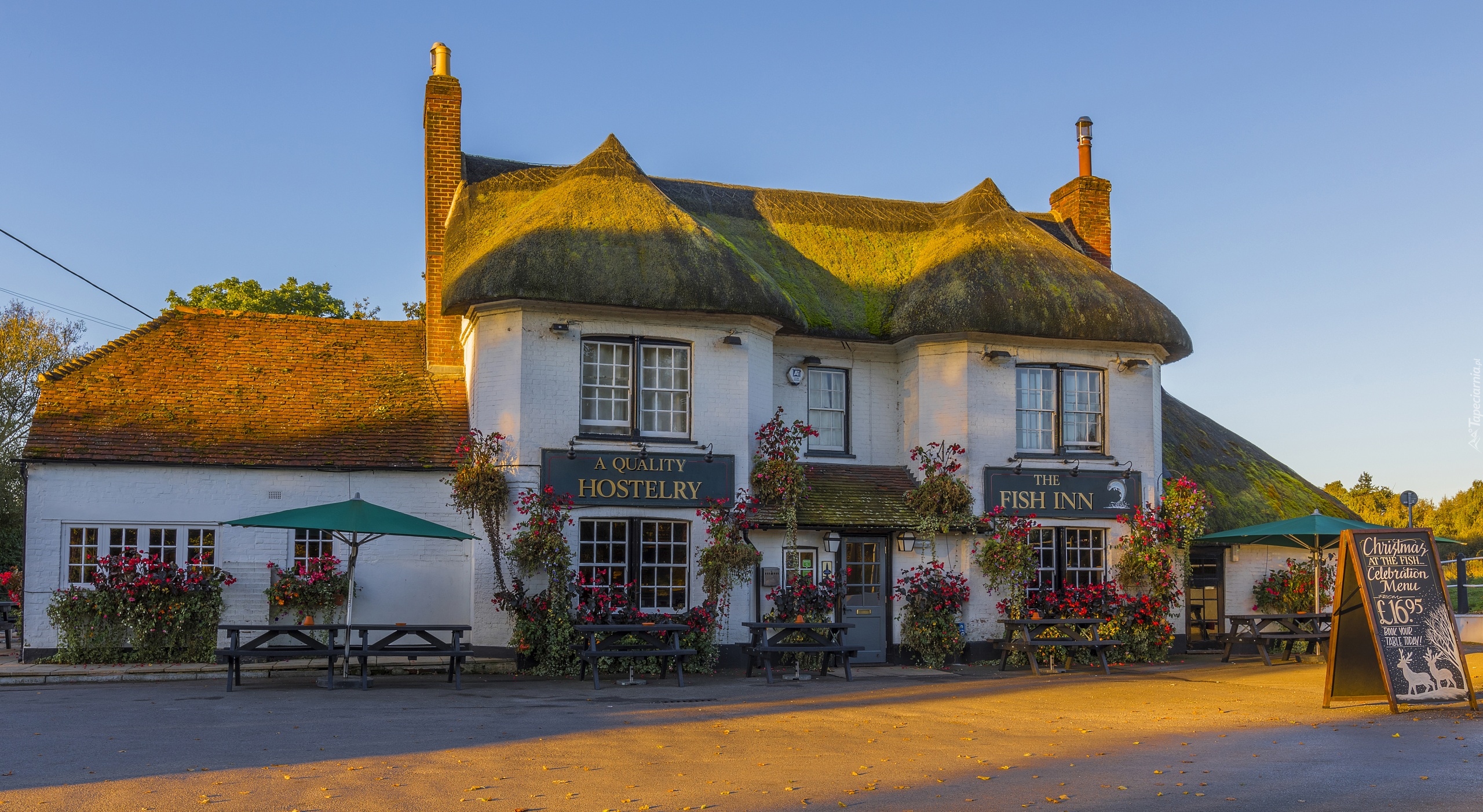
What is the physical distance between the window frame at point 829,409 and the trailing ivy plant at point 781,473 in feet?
3.88

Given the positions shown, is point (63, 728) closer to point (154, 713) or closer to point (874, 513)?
point (154, 713)

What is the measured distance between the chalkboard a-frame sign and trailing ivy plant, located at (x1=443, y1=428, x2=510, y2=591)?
9.62 metres

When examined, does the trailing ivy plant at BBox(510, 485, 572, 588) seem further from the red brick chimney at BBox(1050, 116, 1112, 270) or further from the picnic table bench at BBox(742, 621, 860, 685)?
the red brick chimney at BBox(1050, 116, 1112, 270)

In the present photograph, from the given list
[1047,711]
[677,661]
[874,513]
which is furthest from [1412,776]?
[874,513]

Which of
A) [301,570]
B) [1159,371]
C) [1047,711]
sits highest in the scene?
[1159,371]

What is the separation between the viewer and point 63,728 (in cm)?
984

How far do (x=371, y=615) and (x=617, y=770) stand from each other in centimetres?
913

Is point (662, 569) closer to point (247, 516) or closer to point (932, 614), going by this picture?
point (932, 614)

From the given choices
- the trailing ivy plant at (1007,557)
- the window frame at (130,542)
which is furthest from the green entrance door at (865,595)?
the window frame at (130,542)

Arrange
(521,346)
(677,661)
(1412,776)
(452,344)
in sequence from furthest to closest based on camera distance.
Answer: (452,344) → (521,346) → (677,661) → (1412,776)

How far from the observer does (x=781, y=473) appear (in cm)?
1659

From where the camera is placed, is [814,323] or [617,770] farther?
[814,323]

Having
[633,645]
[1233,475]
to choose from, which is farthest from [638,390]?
[1233,475]

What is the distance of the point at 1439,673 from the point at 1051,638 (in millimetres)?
6017
